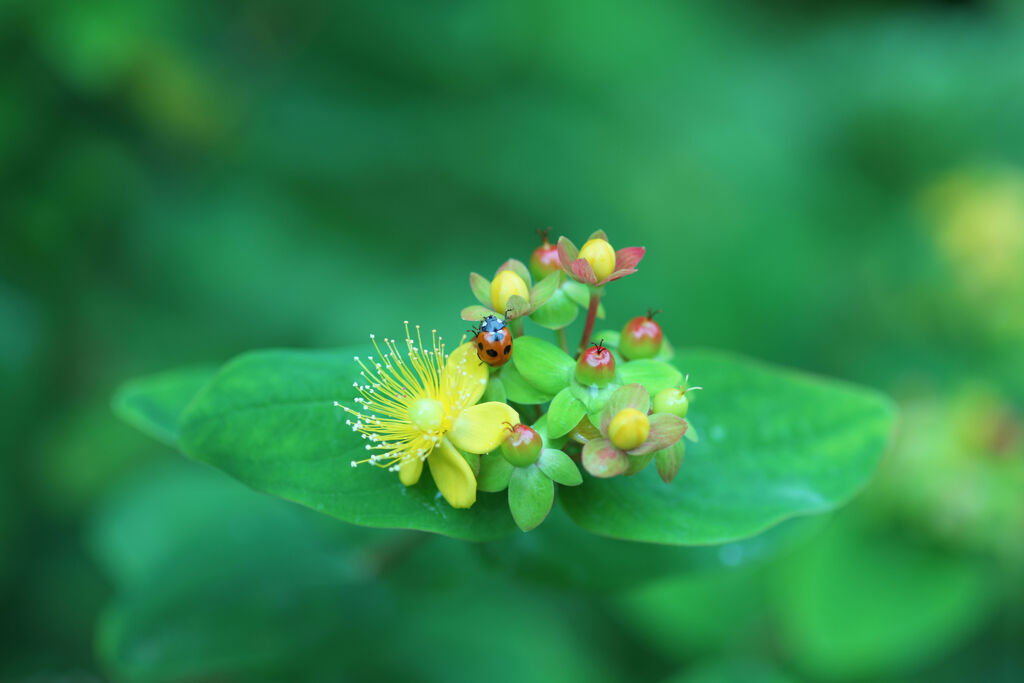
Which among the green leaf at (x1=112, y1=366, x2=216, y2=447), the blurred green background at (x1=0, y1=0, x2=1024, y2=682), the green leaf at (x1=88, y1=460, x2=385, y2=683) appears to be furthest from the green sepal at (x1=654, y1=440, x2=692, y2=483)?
the green leaf at (x1=112, y1=366, x2=216, y2=447)

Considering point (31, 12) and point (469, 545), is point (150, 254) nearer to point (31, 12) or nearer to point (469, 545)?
point (31, 12)

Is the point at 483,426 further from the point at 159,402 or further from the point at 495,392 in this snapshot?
the point at 159,402

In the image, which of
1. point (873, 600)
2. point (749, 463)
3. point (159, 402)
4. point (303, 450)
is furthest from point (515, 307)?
point (873, 600)

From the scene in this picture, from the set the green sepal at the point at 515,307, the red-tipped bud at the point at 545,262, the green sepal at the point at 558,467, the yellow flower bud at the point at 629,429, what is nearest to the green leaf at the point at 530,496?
the green sepal at the point at 558,467

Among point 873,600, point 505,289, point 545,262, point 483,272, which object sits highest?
point 483,272

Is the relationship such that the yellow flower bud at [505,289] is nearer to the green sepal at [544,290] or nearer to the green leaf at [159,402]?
the green sepal at [544,290]
